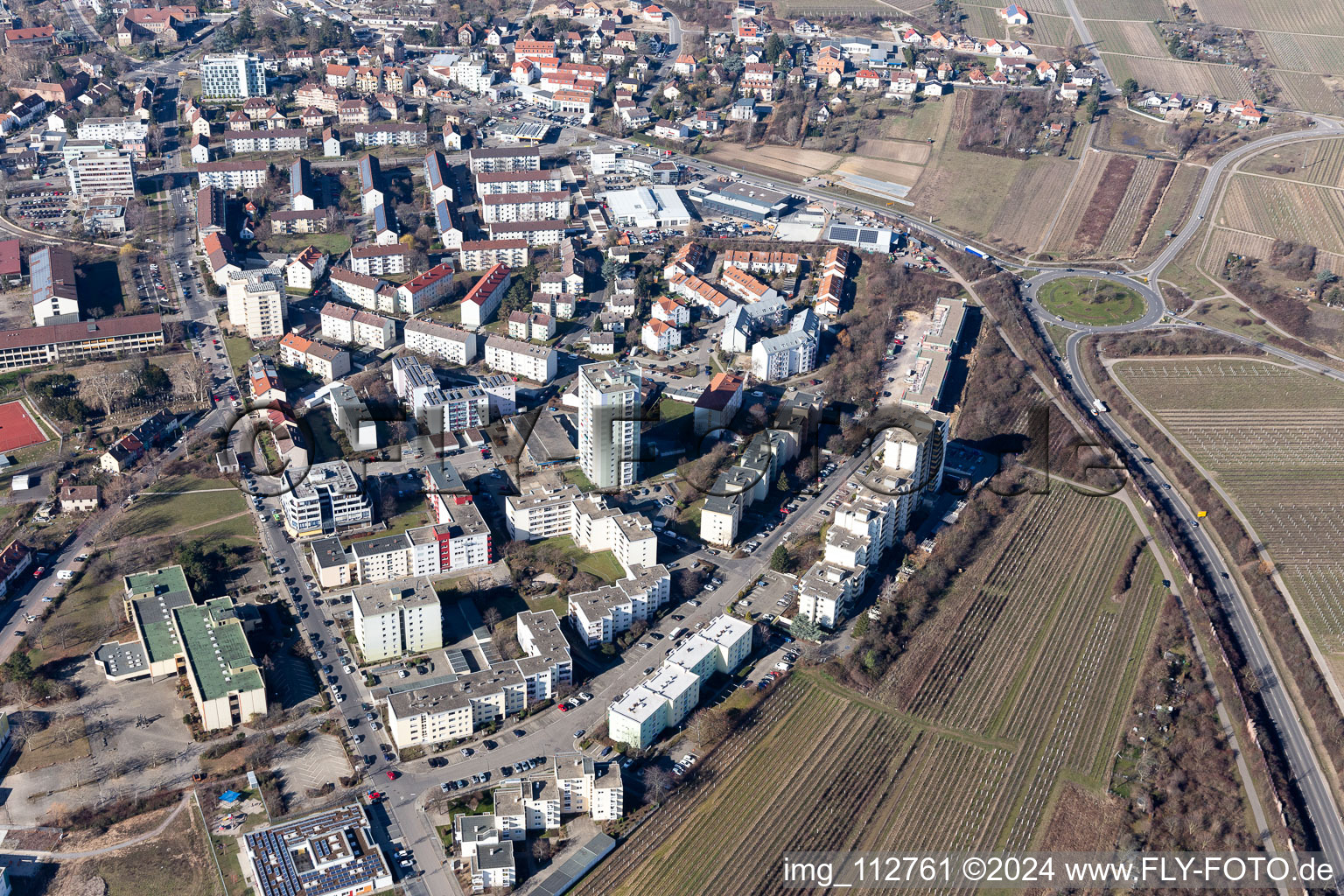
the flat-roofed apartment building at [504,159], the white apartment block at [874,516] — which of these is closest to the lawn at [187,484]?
the white apartment block at [874,516]

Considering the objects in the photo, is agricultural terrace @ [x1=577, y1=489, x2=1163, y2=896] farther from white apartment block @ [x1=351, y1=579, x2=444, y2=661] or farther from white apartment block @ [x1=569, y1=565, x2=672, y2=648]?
white apartment block @ [x1=351, y1=579, x2=444, y2=661]

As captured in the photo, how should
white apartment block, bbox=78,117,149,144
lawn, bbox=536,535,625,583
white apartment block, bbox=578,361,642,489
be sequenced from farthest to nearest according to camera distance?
white apartment block, bbox=78,117,149,144
white apartment block, bbox=578,361,642,489
lawn, bbox=536,535,625,583

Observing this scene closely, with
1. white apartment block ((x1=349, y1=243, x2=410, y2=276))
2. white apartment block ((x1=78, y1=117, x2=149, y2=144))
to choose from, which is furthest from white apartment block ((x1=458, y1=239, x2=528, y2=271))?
white apartment block ((x1=78, y1=117, x2=149, y2=144))

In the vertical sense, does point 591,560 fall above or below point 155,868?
above

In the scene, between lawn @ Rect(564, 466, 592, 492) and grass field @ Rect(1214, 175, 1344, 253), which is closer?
lawn @ Rect(564, 466, 592, 492)

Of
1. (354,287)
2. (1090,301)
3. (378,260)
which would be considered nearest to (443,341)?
(354,287)

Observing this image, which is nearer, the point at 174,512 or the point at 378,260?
the point at 174,512

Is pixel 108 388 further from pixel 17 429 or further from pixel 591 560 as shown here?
pixel 591 560
